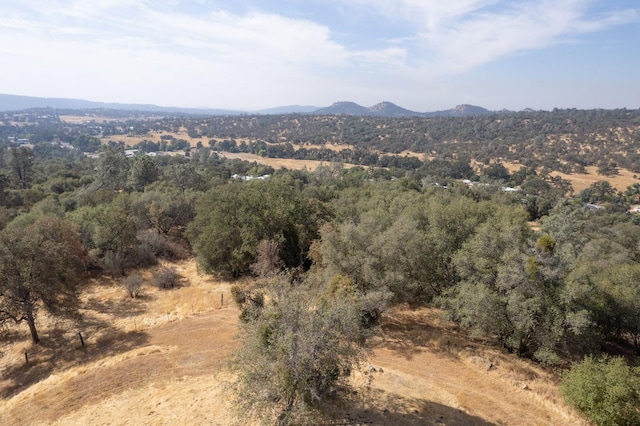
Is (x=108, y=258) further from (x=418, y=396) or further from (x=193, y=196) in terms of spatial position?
(x=418, y=396)

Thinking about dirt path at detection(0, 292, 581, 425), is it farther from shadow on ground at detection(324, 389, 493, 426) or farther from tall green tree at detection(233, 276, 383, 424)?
tall green tree at detection(233, 276, 383, 424)

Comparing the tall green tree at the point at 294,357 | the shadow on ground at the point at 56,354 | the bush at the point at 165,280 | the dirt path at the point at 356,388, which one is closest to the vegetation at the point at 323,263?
the tall green tree at the point at 294,357

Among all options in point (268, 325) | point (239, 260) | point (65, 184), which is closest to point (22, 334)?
point (239, 260)

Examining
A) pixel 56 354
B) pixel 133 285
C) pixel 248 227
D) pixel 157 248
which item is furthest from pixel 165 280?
pixel 56 354

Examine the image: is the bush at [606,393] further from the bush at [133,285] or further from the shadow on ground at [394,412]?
the bush at [133,285]

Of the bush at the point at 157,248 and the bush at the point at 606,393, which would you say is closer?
the bush at the point at 606,393

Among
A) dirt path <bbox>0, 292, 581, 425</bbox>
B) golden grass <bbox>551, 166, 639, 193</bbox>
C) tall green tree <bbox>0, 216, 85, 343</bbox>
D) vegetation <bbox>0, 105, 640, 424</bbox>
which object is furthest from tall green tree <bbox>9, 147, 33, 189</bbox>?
golden grass <bbox>551, 166, 639, 193</bbox>
